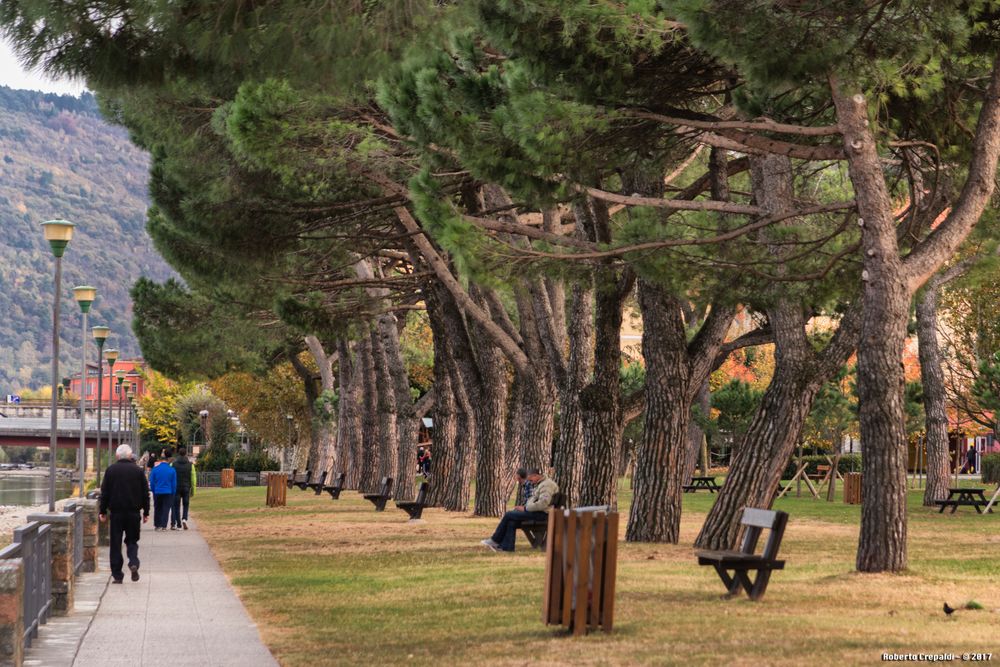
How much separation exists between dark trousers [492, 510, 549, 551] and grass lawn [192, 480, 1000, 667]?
266 mm

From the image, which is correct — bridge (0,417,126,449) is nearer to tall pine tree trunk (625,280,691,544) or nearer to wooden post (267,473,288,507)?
wooden post (267,473,288,507)

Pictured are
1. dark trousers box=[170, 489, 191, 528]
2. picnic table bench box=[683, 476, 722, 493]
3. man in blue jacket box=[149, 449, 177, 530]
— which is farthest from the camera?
picnic table bench box=[683, 476, 722, 493]

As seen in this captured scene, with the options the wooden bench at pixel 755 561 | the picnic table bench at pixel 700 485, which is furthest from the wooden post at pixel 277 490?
the wooden bench at pixel 755 561

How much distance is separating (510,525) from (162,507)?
9631mm

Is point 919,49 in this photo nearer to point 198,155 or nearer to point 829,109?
point 829,109

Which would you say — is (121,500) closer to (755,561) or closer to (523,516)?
(523,516)

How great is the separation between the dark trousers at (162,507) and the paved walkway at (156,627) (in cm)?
750

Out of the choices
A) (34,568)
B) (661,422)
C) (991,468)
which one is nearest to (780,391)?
(661,422)

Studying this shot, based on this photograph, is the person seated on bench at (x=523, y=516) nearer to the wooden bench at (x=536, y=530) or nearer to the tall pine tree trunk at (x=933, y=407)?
the wooden bench at (x=536, y=530)

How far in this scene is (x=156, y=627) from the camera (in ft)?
38.0

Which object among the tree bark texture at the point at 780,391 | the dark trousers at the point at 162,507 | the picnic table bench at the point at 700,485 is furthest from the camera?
the picnic table bench at the point at 700,485

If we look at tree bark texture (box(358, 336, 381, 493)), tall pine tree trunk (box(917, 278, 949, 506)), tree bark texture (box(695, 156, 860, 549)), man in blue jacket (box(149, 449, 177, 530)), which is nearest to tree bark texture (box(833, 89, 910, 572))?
tree bark texture (box(695, 156, 860, 549))

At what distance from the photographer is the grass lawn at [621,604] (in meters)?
9.32

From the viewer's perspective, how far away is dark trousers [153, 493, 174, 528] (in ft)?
81.8
